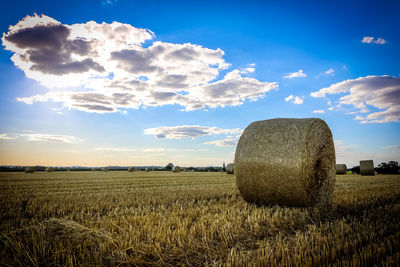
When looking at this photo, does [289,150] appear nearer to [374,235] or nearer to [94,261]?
[374,235]

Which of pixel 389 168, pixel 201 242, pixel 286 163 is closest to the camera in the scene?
pixel 201 242

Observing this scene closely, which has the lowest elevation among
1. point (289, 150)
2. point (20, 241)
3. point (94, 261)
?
point (94, 261)

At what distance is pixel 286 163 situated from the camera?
5.88 metres

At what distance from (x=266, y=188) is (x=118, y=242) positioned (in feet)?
12.7

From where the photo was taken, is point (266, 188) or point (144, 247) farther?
point (266, 188)

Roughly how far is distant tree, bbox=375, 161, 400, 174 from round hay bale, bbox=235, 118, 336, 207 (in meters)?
30.1

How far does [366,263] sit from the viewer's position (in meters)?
2.68

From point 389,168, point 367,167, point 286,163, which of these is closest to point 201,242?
point 286,163

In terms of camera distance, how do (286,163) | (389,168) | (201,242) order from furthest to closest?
(389,168)
(286,163)
(201,242)

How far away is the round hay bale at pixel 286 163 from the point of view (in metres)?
5.83

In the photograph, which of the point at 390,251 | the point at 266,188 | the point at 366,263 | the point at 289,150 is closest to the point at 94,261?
the point at 366,263

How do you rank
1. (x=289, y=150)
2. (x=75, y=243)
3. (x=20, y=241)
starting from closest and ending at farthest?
1. (x=20, y=241)
2. (x=75, y=243)
3. (x=289, y=150)

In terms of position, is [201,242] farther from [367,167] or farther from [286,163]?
[367,167]

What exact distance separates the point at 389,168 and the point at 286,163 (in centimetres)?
3243
